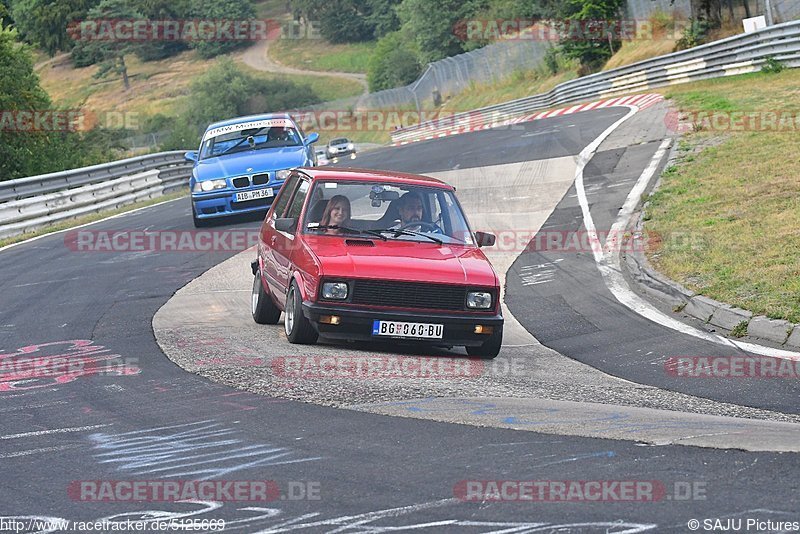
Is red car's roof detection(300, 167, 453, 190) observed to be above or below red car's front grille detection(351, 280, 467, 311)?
above

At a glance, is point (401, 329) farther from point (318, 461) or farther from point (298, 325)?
point (318, 461)

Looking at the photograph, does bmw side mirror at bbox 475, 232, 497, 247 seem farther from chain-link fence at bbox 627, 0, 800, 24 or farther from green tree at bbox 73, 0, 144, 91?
green tree at bbox 73, 0, 144, 91

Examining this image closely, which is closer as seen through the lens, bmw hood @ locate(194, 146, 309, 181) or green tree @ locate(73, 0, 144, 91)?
bmw hood @ locate(194, 146, 309, 181)

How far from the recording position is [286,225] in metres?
10.8

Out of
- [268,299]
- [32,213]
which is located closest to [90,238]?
[32,213]

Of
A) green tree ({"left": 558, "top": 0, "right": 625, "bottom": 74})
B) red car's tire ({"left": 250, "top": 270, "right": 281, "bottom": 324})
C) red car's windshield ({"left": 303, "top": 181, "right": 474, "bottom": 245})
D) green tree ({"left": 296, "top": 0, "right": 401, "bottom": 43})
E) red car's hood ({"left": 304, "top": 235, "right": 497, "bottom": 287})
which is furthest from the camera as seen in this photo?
green tree ({"left": 296, "top": 0, "right": 401, "bottom": 43})

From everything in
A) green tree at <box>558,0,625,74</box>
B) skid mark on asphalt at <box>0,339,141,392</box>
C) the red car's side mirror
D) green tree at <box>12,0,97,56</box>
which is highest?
green tree at <box>12,0,97,56</box>

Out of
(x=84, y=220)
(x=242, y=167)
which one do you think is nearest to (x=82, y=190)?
(x=84, y=220)

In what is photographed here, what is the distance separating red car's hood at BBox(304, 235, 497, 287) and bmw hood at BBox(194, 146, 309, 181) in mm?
9629

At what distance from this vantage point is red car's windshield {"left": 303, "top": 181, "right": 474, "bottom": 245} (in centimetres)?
1047

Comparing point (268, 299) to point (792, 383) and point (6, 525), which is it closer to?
point (792, 383)

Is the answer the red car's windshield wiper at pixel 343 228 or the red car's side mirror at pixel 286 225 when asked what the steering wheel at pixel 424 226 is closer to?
the red car's windshield wiper at pixel 343 228

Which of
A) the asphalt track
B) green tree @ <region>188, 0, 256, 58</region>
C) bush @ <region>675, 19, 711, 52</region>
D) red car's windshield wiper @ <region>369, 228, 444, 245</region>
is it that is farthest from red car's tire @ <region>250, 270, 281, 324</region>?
green tree @ <region>188, 0, 256, 58</region>

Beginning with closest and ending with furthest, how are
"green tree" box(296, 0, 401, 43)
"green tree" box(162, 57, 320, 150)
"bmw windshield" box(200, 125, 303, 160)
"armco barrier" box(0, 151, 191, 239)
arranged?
1. "bmw windshield" box(200, 125, 303, 160)
2. "armco barrier" box(0, 151, 191, 239)
3. "green tree" box(162, 57, 320, 150)
4. "green tree" box(296, 0, 401, 43)
